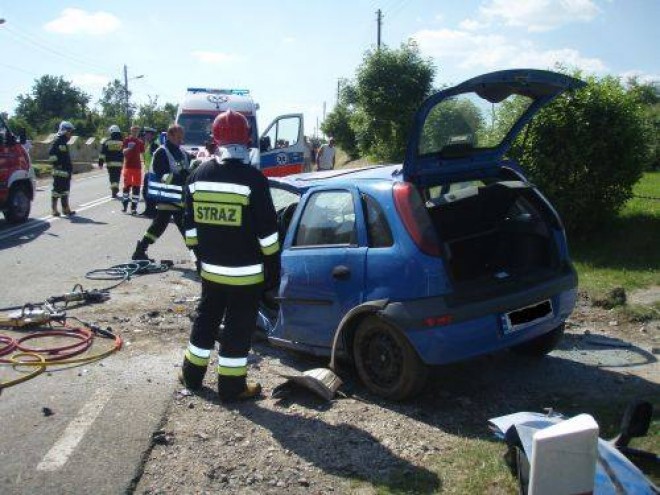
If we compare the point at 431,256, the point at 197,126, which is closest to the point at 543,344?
the point at 431,256

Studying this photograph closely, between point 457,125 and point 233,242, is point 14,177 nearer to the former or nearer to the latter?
point 233,242

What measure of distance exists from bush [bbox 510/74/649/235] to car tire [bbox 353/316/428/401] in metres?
5.34

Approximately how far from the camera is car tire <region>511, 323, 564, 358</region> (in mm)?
5387

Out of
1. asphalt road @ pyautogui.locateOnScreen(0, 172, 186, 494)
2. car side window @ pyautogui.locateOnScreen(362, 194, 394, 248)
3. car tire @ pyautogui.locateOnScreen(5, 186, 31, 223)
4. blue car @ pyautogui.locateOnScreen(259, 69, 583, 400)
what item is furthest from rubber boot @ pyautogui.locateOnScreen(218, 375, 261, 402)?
car tire @ pyautogui.locateOnScreen(5, 186, 31, 223)

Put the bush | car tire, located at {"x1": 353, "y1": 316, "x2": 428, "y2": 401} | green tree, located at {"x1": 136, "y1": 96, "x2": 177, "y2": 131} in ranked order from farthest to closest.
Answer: green tree, located at {"x1": 136, "y1": 96, "x2": 177, "y2": 131} → the bush → car tire, located at {"x1": 353, "y1": 316, "x2": 428, "y2": 401}

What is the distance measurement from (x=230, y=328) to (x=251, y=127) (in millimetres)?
11991

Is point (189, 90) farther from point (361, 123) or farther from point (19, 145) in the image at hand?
point (361, 123)

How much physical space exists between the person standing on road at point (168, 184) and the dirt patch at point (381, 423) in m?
3.26

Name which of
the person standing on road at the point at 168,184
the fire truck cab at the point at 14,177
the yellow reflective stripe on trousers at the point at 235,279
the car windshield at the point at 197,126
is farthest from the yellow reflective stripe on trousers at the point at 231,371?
the car windshield at the point at 197,126

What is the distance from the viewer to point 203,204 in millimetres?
4695

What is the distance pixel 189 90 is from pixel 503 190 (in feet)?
43.8

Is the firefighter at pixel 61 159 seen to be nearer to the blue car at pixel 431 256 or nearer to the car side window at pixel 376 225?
the blue car at pixel 431 256

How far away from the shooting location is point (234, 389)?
476 centimetres

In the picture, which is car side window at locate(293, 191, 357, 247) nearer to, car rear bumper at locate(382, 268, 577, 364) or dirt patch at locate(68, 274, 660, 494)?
car rear bumper at locate(382, 268, 577, 364)
